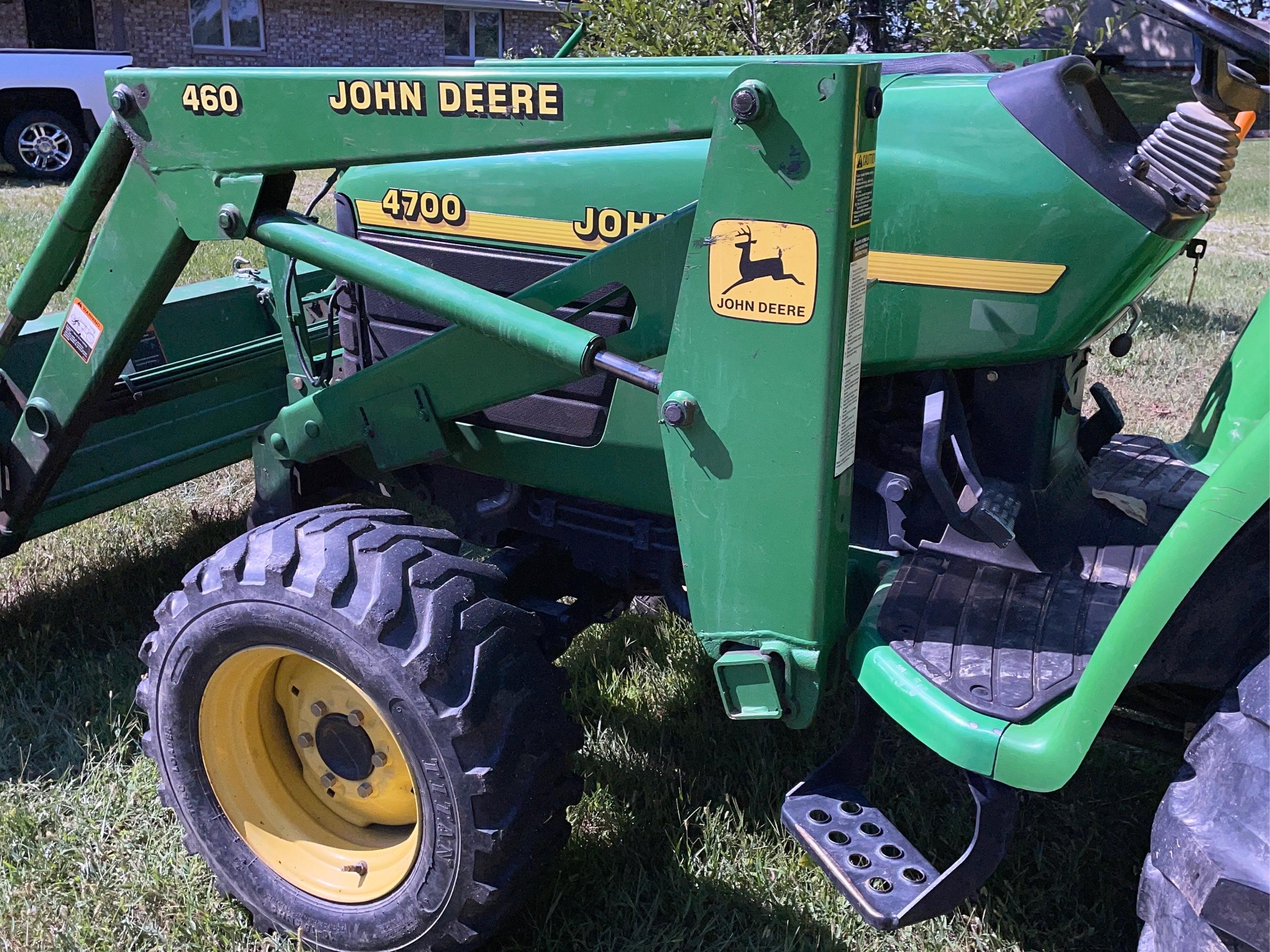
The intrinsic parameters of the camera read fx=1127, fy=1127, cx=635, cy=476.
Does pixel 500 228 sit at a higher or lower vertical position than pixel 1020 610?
higher

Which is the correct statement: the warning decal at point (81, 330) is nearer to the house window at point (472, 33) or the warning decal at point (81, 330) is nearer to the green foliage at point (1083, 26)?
the green foliage at point (1083, 26)

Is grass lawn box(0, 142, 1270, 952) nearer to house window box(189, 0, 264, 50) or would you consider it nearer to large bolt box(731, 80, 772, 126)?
large bolt box(731, 80, 772, 126)

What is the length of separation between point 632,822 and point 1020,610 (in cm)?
101

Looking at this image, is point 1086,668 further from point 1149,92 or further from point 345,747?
point 1149,92

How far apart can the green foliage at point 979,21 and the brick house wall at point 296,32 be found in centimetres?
1244

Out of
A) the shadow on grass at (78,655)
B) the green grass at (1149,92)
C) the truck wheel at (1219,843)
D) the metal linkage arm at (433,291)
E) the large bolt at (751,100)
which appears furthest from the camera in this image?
the shadow on grass at (78,655)

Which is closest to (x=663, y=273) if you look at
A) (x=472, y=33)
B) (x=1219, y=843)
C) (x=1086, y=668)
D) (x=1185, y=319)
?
(x=1086, y=668)

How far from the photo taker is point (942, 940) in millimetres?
2164

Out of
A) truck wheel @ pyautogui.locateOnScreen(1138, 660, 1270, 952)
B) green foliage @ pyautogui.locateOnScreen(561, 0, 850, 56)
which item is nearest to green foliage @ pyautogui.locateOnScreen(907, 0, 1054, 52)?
green foliage @ pyautogui.locateOnScreen(561, 0, 850, 56)

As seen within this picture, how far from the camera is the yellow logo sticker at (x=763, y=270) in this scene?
63.0 inches

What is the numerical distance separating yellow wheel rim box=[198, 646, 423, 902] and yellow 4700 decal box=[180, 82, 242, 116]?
0.98m

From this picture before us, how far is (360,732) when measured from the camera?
6.93 ft

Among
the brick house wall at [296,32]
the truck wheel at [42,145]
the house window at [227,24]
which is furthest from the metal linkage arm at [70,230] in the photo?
the house window at [227,24]

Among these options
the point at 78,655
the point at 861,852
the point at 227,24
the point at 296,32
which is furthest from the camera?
the point at 296,32
